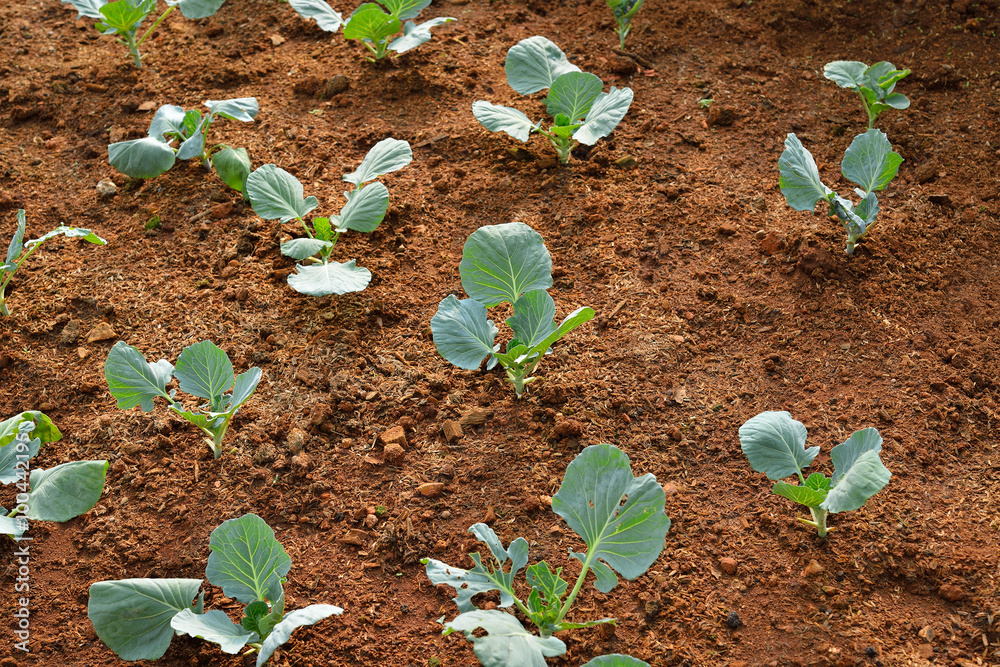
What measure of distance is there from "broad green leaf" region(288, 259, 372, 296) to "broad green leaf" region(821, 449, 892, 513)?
1284mm

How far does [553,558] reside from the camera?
1.83m

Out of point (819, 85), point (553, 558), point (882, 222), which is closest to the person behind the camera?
point (553, 558)

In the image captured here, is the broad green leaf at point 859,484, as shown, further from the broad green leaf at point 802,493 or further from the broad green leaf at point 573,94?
the broad green leaf at point 573,94

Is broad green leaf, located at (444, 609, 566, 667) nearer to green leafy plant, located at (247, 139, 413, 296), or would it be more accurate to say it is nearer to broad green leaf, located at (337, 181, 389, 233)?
green leafy plant, located at (247, 139, 413, 296)

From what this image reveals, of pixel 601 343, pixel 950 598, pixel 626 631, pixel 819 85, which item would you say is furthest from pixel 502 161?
pixel 950 598

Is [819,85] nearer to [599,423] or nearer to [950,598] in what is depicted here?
[599,423]

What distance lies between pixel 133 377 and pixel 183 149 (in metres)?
0.94

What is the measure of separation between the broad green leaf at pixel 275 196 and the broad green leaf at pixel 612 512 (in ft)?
4.05

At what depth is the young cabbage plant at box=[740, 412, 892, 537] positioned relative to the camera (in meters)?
1.72

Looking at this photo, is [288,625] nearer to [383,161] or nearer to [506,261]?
[506,261]

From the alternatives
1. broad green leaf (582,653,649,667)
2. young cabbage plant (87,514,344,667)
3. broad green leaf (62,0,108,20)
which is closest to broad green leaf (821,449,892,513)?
broad green leaf (582,653,649,667)

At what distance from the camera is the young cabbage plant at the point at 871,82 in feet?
8.30

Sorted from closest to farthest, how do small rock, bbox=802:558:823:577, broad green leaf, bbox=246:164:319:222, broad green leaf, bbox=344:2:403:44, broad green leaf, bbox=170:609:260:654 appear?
broad green leaf, bbox=170:609:260:654, small rock, bbox=802:558:823:577, broad green leaf, bbox=246:164:319:222, broad green leaf, bbox=344:2:403:44

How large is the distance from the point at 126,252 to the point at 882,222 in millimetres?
2413
